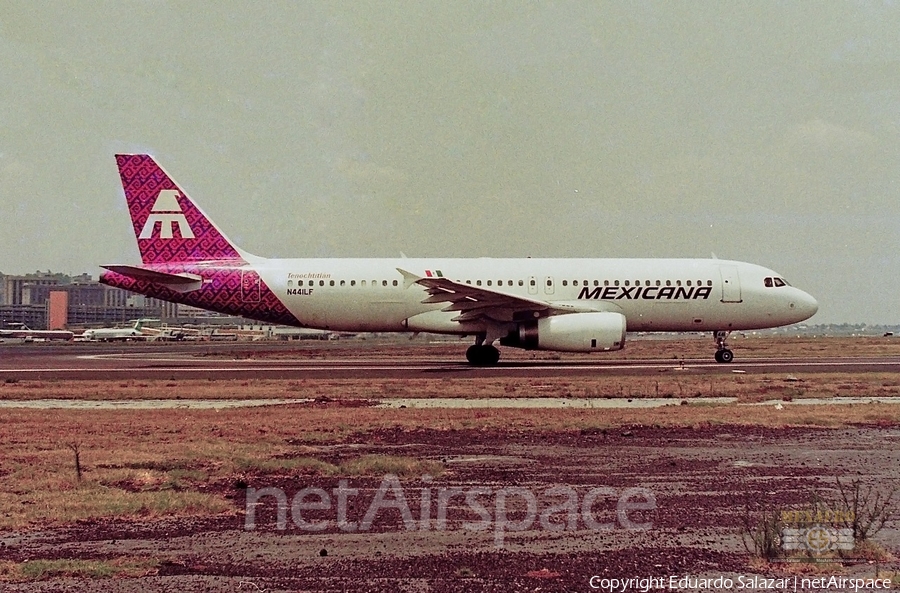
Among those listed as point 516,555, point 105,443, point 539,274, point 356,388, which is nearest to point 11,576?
point 516,555

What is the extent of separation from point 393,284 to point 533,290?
477 cm

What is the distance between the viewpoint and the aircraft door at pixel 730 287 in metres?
29.1

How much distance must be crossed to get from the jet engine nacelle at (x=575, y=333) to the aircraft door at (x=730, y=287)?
215 inches

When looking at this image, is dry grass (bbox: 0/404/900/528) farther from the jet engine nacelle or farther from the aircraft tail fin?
the aircraft tail fin

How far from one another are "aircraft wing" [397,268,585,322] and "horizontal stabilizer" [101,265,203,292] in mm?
7141

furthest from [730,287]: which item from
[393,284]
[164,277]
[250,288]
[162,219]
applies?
[162,219]

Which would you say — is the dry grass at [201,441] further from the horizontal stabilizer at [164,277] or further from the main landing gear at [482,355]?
the main landing gear at [482,355]

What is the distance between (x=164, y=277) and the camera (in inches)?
1079

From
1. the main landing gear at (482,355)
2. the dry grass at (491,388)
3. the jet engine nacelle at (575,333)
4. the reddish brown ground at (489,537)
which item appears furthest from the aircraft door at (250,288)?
the reddish brown ground at (489,537)

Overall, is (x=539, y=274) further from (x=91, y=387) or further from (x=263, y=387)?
(x=91, y=387)

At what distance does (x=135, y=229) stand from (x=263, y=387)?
12.0m

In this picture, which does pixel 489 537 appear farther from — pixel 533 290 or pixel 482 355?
pixel 533 290

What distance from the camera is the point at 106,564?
5.61 m

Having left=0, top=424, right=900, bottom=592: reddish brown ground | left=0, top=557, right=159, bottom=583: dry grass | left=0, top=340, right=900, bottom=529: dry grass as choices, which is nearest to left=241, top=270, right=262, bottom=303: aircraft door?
left=0, top=340, right=900, bottom=529: dry grass
